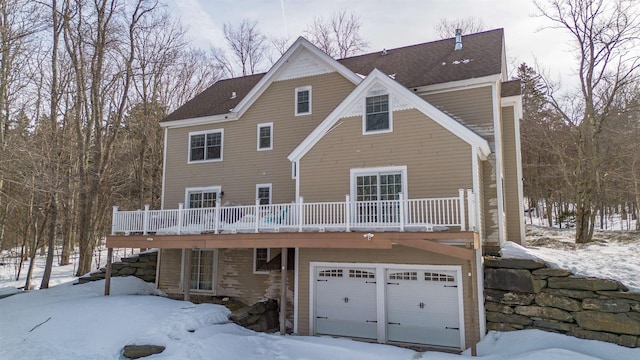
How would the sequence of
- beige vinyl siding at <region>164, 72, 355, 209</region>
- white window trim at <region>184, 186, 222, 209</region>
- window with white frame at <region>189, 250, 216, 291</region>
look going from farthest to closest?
white window trim at <region>184, 186, 222, 209</region>, window with white frame at <region>189, 250, 216, 291</region>, beige vinyl siding at <region>164, 72, 355, 209</region>

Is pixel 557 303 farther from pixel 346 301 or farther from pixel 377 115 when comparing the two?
pixel 377 115

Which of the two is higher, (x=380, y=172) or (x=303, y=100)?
(x=303, y=100)

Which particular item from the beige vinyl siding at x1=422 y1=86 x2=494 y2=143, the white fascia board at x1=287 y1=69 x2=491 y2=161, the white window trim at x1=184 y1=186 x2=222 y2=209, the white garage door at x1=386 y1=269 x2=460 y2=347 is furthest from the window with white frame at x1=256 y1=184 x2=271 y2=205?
the beige vinyl siding at x1=422 y1=86 x2=494 y2=143

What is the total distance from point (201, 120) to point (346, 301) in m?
9.71

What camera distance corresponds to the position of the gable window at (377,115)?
39.5 ft

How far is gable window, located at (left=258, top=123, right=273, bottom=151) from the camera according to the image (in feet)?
51.8

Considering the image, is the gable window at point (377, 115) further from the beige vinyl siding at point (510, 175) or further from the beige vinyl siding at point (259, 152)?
the beige vinyl siding at point (510, 175)

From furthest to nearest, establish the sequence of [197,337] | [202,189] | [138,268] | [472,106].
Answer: [138,268]
[202,189]
[472,106]
[197,337]

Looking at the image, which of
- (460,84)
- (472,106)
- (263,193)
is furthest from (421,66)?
(263,193)

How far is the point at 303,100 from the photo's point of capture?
15570 mm

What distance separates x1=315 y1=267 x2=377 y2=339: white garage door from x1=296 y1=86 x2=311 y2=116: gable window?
6.22 metres

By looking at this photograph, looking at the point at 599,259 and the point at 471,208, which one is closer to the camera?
the point at 471,208

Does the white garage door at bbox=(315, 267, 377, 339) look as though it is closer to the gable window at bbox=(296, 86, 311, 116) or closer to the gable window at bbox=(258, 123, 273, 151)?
the gable window at bbox=(258, 123, 273, 151)

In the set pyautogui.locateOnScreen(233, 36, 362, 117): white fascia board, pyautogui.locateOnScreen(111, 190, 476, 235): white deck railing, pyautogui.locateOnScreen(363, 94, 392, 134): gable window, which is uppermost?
pyautogui.locateOnScreen(233, 36, 362, 117): white fascia board
